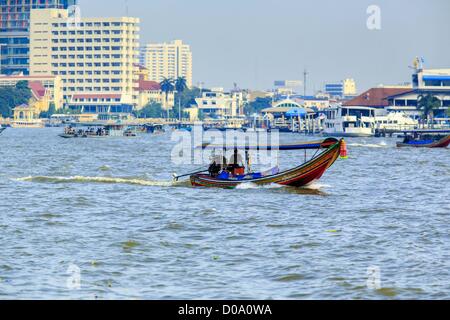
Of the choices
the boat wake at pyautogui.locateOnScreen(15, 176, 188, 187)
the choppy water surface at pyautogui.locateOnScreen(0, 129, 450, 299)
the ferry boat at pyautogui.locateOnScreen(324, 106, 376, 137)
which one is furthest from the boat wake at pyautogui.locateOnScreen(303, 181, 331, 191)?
the ferry boat at pyautogui.locateOnScreen(324, 106, 376, 137)

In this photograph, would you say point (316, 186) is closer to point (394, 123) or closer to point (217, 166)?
point (217, 166)

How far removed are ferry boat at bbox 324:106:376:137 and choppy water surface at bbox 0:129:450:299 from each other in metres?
120

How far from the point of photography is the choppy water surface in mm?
21781

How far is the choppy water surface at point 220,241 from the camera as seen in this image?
858 inches

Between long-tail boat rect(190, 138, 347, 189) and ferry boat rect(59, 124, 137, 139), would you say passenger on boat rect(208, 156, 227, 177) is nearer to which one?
long-tail boat rect(190, 138, 347, 189)

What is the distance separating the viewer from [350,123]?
173 meters

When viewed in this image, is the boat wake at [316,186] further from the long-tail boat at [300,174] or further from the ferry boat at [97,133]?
the ferry boat at [97,133]

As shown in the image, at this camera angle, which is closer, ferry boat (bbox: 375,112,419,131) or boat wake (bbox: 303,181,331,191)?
boat wake (bbox: 303,181,331,191)

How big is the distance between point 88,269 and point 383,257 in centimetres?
752

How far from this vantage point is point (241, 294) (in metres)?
20.8
